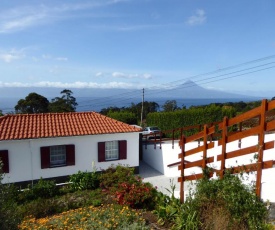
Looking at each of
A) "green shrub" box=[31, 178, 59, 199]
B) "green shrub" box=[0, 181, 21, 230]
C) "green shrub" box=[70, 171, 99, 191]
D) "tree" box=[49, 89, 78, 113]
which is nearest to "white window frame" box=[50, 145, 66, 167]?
"green shrub" box=[70, 171, 99, 191]

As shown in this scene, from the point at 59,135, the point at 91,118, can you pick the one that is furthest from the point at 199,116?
the point at 59,135

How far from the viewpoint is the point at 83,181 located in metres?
13.1

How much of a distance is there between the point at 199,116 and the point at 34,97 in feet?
97.1

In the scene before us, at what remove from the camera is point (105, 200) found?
974 cm

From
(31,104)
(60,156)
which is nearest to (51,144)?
(60,156)

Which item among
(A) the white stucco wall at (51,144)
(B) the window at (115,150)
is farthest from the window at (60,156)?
(B) the window at (115,150)

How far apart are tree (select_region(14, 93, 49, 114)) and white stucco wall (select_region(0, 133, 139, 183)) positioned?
3038 centimetres

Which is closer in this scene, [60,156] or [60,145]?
[60,145]

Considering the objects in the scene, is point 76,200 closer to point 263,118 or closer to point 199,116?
point 263,118

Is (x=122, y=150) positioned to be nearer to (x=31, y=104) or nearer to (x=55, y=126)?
(x=55, y=126)

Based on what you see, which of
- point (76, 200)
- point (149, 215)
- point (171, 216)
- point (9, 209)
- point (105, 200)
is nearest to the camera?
point (9, 209)

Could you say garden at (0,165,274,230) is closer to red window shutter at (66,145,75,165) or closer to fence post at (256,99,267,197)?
fence post at (256,99,267,197)

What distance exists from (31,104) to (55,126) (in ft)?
97.7

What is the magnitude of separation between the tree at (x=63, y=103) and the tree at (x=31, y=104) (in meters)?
1.75
